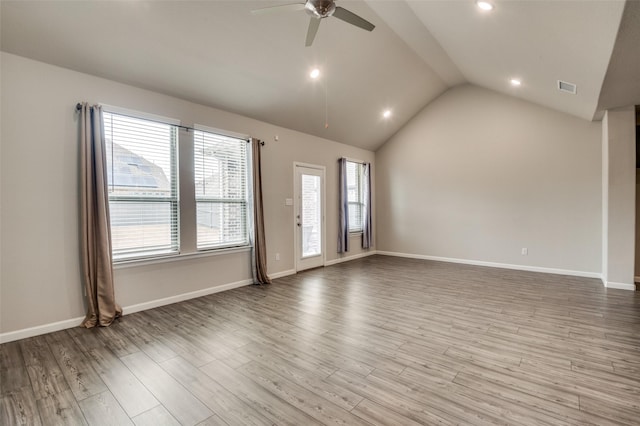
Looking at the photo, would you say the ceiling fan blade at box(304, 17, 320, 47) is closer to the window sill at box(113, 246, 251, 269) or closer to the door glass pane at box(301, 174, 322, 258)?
the window sill at box(113, 246, 251, 269)

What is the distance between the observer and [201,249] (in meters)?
4.44

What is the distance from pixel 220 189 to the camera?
4707mm

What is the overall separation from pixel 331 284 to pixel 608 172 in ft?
15.1

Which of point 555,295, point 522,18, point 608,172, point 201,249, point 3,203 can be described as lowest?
point 555,295

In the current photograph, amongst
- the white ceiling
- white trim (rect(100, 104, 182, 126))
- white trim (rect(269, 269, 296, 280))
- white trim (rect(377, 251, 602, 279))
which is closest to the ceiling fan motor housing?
the white ceiling

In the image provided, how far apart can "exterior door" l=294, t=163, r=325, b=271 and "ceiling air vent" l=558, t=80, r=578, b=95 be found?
411 cm

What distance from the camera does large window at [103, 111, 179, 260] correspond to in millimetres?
3600

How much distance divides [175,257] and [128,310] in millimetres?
827

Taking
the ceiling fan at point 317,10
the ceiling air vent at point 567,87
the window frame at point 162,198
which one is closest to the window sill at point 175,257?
the window frame at point 162,198

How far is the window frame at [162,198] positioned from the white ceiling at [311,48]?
1.28 feet

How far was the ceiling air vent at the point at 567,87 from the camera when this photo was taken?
403cm

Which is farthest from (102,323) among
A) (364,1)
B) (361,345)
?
(364,1)

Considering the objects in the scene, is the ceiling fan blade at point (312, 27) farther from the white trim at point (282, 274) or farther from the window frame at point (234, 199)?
the white trim at point (282, 274)

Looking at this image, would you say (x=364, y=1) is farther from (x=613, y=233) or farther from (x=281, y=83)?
(x=613, y=233)
